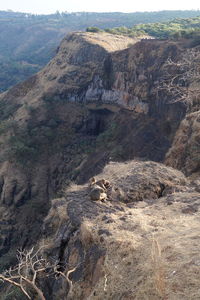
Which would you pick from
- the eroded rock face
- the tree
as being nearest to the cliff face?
the eroded rock face

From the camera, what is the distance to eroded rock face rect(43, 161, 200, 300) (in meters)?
6.55

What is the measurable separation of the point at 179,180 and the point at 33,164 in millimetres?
22017

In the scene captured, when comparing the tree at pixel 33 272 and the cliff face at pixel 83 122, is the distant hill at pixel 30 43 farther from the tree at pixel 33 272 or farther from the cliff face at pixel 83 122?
the tree at pixel 33 272

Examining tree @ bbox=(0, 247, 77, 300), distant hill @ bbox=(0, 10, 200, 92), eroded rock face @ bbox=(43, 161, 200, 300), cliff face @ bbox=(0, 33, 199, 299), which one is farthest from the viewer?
distant hill @ bbox=(0, 10, 200, 92)

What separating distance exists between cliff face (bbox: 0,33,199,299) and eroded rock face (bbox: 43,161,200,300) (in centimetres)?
1321

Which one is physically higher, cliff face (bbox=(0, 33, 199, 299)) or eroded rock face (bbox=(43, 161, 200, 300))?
eroded rock face (bbox=(43, 161, 200, 300))

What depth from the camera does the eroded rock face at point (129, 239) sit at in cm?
655

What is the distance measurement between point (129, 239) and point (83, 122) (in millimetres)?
27351

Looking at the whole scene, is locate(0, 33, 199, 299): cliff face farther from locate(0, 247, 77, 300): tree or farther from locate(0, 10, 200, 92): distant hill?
locate(0, 10, 200, 92): distant hill

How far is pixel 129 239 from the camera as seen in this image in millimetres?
7684

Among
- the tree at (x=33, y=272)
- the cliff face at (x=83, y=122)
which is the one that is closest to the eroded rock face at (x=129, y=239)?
the tree at (x=33, y=272)

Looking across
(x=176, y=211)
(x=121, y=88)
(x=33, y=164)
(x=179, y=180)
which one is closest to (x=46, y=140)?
(x=33, y=164)

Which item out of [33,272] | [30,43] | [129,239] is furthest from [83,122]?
[30,43]

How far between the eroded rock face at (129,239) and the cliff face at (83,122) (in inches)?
520
